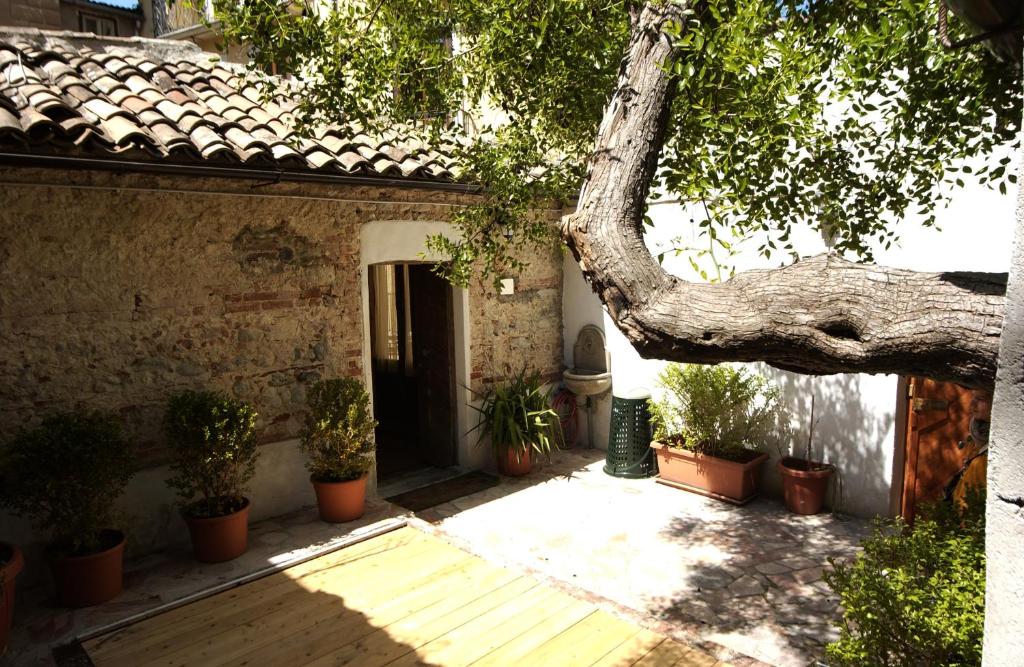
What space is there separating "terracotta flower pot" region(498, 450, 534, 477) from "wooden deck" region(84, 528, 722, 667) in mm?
2230

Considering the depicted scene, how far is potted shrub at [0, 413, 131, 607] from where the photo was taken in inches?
181

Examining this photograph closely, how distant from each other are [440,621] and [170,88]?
5095mm

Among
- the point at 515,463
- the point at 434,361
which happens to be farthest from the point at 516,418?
the point at 434,361

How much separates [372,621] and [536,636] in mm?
1084

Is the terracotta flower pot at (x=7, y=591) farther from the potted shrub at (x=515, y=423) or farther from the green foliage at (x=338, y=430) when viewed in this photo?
the potted shrub at (x=515, y=423)

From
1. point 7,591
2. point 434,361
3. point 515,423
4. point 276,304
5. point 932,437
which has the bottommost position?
point 7,591

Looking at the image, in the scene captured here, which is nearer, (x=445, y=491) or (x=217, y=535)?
(x=217, y=535)

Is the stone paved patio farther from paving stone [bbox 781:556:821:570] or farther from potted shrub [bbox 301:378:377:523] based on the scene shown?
potted shrub [bbox 301:378:377:523]

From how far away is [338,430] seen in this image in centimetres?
600

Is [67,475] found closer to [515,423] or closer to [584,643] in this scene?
[584,643]

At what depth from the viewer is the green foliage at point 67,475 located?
4594 mm

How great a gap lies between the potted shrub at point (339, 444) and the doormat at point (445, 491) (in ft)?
2.31

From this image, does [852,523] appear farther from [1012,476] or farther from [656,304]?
[1012,476]

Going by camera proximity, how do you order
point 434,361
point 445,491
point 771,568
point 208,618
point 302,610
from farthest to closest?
point 434,361 < point 445,491 < point 771,568 < point 302,610 < point 208,618
